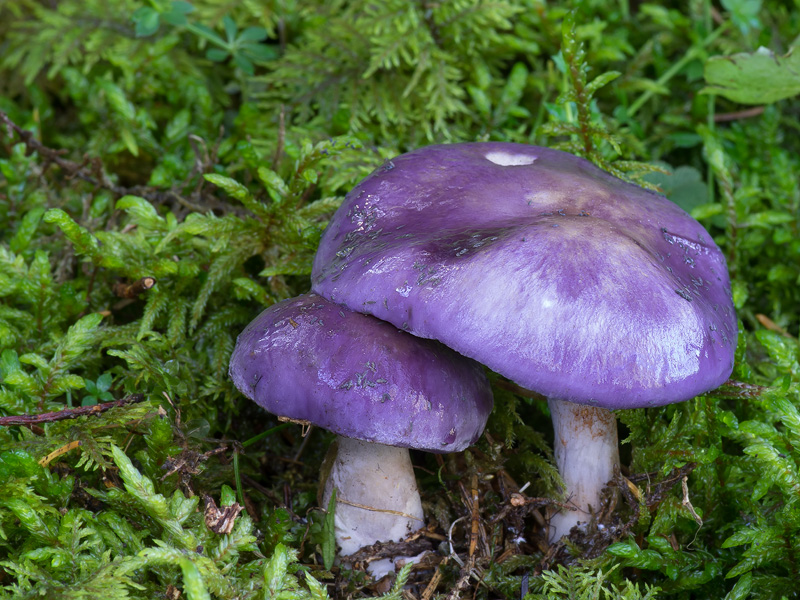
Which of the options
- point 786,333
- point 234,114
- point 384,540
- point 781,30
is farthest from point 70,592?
point 781,30

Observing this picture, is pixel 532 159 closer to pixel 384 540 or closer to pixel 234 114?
pixel 384 540

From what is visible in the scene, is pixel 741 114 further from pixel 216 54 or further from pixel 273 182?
pixel 216 54

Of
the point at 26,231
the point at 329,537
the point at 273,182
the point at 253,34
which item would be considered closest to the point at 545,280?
the point at 329,537

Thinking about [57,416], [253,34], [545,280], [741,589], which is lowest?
[741,589]

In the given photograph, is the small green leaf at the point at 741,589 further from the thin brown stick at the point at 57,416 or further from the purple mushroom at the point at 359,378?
the thin brown stick at the point at 57,416

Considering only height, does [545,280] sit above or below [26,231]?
above

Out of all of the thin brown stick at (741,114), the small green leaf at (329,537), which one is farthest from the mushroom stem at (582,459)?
the thin brown stick at (741,114)

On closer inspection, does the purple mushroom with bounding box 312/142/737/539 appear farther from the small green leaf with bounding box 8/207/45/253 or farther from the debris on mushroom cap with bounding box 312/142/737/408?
the small green leaf with bounding box 8/207/45/253
